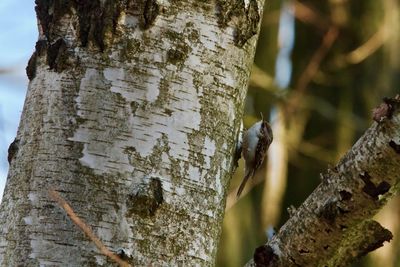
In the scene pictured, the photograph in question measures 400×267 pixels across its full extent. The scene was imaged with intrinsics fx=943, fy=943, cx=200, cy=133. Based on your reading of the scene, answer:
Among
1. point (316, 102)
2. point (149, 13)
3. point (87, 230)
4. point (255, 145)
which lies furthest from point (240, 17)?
point (316, 102)

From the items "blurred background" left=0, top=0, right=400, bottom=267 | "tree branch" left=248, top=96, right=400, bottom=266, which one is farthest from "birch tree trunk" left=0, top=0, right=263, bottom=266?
"blurred background" left=0, top=0, right=400, bottom=267

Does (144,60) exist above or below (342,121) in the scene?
below

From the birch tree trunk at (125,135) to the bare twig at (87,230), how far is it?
0.02 meters

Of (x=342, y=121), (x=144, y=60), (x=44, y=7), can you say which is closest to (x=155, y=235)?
(x=144, y=60)

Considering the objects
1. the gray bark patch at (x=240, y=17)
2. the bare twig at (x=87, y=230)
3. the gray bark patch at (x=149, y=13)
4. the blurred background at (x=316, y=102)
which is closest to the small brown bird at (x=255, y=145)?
the gray bark patch at (x=240, y=17)

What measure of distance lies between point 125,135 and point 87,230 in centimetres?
19

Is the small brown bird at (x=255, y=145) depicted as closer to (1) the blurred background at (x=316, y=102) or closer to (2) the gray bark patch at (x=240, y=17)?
(2) the gray bark patch at (x=240, y=17)

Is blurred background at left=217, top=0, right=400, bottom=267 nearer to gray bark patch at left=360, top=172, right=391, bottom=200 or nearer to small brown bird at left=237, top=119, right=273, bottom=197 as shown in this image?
small brown bird at left=237, top=119, right=273, bottom=197

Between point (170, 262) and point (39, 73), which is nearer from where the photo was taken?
point (170, 262)

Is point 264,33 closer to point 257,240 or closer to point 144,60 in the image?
point 257,240

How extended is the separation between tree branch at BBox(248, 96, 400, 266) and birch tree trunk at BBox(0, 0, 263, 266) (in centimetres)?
12

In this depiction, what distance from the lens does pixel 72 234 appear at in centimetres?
141

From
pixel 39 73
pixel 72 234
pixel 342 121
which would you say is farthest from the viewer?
pixel 342 121

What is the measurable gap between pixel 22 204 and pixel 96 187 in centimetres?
13
